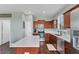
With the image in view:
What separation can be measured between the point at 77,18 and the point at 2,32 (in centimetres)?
614

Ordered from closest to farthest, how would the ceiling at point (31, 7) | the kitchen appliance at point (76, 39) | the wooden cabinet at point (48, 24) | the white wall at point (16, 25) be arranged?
the kitchen appliance at point (76, 39) < the ceiling at point (31, 7) < the white wall at point (16, 25) < the wooden cabinet at point (48, 24)

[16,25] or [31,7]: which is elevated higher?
[31,7]

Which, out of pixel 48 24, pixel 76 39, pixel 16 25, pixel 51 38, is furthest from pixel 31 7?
pixel 48 24

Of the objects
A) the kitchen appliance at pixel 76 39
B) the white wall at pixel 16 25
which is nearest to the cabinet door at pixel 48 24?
the white wall at pixel 16 25

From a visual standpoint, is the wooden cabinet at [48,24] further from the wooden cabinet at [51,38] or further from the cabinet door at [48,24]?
the wooden cabinet at [51,38]

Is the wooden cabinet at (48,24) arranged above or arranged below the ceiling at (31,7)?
below

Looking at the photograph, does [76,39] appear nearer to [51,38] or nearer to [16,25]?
[16,25]

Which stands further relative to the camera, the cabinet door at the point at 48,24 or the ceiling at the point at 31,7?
the cabinet door at the point at 48,24

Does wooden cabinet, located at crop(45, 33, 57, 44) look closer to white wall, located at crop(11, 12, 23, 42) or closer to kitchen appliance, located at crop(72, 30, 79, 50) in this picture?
white wall, located at crop(11, 12, 23, 42)

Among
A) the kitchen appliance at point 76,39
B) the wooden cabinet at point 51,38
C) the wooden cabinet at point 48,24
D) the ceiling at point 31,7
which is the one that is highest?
the ceiling at point 31,7
